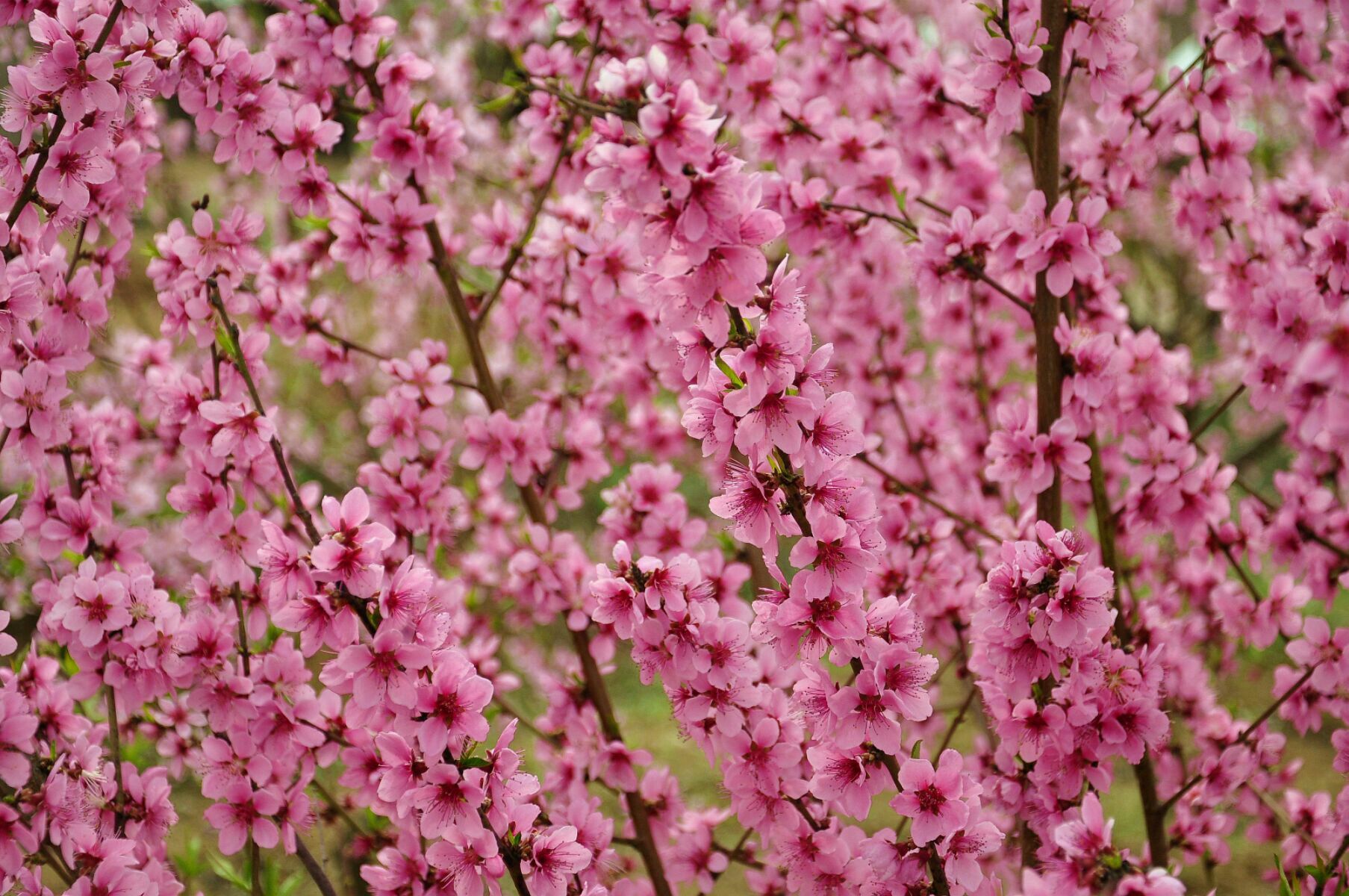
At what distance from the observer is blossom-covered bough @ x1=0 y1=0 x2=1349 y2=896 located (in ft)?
4.78

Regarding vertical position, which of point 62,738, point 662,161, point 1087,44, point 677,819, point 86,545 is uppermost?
point 1087,44

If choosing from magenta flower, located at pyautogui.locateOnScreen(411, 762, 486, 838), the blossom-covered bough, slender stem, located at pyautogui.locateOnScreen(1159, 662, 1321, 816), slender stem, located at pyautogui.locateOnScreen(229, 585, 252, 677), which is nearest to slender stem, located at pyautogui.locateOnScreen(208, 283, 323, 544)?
the blossom-covered bough

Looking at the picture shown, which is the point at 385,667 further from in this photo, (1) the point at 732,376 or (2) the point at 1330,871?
(2) the point at 1330,871

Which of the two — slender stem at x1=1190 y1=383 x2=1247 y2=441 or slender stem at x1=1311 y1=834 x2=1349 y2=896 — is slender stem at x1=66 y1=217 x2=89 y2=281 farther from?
slender stem at x1=1311 y1=834 x2=1349 y2=896

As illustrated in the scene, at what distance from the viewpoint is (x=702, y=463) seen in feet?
10.5

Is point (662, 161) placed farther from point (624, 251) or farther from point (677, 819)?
point (677, 819)

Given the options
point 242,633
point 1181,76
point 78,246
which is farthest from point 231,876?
point 1181,76

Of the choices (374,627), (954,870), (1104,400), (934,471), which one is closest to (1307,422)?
(954,870)

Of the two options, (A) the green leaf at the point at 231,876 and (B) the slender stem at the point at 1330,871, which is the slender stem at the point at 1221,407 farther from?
(A) the green leaf at the point at 231,876

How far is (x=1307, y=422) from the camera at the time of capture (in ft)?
3.88

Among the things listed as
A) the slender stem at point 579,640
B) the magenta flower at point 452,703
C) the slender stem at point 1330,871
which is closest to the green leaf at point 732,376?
the magenta flower at point 452,703

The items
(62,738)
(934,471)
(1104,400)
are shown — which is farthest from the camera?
(934,471)

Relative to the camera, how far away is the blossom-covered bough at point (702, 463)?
4.78 feet

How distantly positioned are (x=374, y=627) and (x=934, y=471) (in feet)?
6.80
